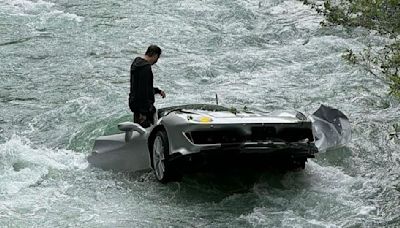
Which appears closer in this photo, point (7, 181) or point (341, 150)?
point (7, 181)

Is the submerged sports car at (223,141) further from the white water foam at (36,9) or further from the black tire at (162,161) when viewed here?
the white water foam at (36,9)

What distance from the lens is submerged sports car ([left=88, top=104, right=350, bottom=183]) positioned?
25.6 feet

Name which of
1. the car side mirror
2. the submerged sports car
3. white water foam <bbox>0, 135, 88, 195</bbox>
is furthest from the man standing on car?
white water foam <bbox>0, 135, 88, 195</bbox>

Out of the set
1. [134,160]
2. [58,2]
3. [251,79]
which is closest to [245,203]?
[134,160]

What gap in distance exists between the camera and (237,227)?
7.48 metres

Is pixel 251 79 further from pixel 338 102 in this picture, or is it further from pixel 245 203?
pixel 245 203

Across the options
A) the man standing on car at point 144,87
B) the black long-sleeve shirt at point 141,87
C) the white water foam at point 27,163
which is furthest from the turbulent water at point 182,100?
the black long-sleeve shirt at point 141,87

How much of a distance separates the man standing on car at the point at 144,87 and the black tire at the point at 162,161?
67cm

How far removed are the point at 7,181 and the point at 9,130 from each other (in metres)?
3.21

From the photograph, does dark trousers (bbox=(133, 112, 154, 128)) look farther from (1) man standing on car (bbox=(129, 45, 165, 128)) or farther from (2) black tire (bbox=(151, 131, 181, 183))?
(2) black tire (bbox=(151, 131, 181, 183))

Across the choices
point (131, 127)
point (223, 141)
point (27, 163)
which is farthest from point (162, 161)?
point (27, 163)

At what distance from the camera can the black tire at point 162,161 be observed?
817 cm

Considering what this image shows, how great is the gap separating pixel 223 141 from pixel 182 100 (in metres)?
5.45

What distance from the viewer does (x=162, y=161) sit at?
834 cm
